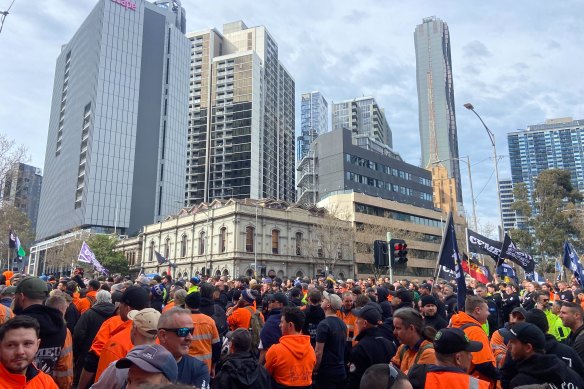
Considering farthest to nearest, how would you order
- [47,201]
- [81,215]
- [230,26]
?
[230,26], [47,201], [81,215]

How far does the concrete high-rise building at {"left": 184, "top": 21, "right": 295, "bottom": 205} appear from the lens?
108812 millimetres

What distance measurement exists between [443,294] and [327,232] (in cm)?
4181

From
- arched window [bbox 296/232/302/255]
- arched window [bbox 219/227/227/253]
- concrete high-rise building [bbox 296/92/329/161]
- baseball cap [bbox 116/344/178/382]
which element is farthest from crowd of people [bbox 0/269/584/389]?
concrete high-rise building [bbox 296/92/329/161]

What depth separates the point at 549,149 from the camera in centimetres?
17800

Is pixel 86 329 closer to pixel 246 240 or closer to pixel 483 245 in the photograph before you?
pixel 483 245

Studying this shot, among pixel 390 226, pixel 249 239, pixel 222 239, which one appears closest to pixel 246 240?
pixel 249 239

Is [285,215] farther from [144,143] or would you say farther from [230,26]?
[230,26]

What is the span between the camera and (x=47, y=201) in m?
111

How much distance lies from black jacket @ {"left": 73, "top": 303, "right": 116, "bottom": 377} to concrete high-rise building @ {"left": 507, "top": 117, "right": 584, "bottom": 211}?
579 ft

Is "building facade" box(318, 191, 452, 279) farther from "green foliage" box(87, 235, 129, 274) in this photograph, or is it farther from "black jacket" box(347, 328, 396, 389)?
"black jacket" box(347, 328, 396, 389)

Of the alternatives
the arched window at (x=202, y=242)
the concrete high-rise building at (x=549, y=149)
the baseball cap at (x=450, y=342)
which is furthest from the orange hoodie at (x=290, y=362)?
the concrete high-rise building at (x=549, y=149)

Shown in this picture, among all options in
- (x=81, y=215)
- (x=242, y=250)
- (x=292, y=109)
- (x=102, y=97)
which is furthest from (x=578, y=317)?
(x=292, y=109)

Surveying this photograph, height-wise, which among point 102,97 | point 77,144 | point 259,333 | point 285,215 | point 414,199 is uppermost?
point 102,97

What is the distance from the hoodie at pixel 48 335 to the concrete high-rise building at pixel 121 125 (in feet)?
302
